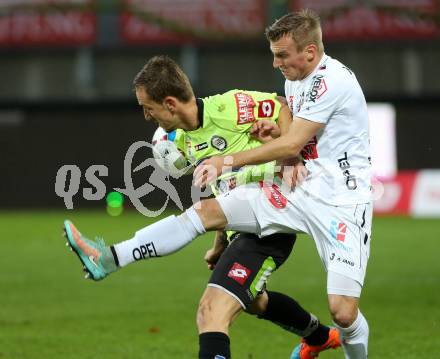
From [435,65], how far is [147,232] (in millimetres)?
20703

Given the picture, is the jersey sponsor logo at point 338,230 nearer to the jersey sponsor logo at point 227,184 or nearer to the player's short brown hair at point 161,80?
the jersey sponsor logo at point 227,184

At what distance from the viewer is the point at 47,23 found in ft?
83.8

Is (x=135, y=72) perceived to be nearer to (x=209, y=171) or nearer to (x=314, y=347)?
(x=314, y=347)

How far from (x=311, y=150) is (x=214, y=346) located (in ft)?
4.39

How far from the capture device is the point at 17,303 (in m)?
9.86

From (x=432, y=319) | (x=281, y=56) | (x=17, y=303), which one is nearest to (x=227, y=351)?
(x=281, y=56)

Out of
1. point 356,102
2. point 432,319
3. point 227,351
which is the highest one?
point 356,102

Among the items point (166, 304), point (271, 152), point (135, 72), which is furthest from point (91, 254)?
point (135, 72)

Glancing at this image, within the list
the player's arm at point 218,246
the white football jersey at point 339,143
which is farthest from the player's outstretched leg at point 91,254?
the white football jersey at point 339,143

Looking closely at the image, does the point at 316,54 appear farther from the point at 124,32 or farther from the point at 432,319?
the point at 124,32

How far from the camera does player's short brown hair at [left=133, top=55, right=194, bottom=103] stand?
559 centimetres

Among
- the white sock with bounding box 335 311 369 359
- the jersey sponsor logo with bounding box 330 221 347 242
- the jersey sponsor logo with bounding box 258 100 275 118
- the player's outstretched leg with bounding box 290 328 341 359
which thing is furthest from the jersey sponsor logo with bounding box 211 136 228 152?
the player's outstretched leg with bounding box 290 328 341 359

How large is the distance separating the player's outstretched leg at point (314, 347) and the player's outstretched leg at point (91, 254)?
1.92 metres

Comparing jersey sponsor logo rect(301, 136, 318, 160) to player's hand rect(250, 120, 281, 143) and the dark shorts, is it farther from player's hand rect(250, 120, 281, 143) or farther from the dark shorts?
the dark shorts
